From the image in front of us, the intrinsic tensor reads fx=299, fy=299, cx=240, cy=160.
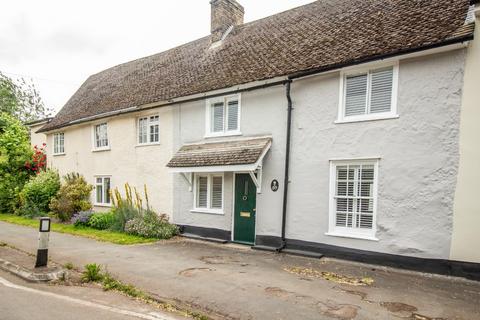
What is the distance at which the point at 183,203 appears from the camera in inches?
478

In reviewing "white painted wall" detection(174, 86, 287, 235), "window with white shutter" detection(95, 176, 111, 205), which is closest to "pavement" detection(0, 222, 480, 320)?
"white painted wall" detection(174, 86, 287, 235)

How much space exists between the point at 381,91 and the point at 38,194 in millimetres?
18143

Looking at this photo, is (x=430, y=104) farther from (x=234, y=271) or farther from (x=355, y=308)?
(x=234, y=271)

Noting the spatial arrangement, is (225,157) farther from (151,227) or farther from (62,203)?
(62,203)

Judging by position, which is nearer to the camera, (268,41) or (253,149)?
(253,149)

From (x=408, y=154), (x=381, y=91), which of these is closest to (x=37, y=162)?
(x=381, y=91)

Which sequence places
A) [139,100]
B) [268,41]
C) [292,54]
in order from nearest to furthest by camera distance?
1. [292,54]
2. [268,41]
3. [139,100]

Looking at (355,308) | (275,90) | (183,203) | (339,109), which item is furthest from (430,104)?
(183,203)

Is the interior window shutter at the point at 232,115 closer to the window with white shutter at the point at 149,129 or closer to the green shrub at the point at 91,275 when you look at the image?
the window with white shutter at the point at 149,129

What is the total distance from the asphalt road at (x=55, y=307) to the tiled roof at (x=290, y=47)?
7558 mm

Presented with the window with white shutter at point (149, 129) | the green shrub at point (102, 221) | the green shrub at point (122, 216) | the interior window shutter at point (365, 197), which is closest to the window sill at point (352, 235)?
the interior window shutter at point (365, 197)

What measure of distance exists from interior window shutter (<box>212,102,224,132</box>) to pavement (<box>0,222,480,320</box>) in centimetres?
452

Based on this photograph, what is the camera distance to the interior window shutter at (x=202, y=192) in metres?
11.6

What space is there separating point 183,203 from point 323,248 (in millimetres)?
5901
